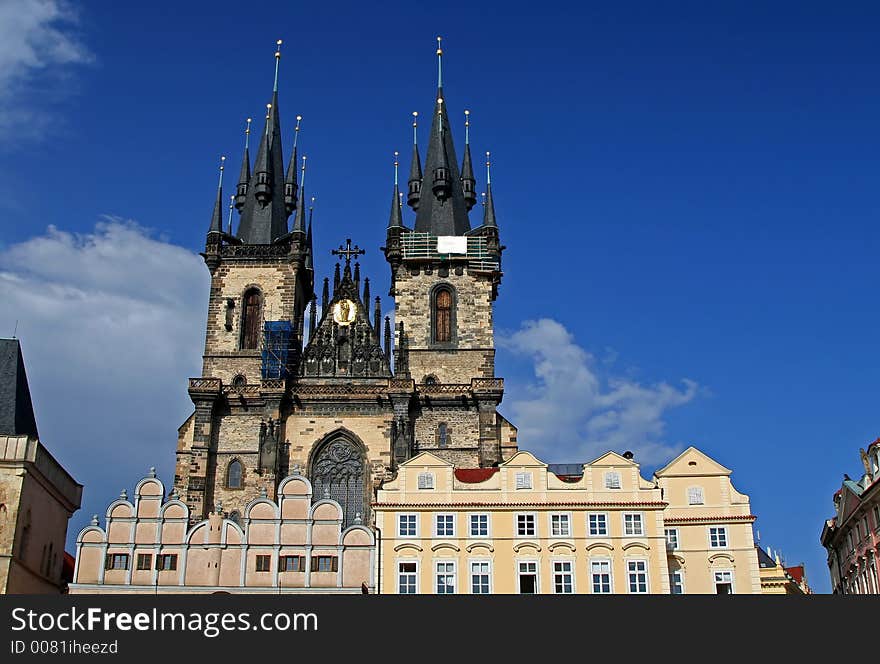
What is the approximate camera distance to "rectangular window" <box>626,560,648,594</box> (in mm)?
35062

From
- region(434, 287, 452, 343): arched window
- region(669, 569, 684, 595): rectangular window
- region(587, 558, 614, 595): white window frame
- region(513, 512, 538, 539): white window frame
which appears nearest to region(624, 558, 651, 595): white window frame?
region(587, 558, 614, 595): white window frame

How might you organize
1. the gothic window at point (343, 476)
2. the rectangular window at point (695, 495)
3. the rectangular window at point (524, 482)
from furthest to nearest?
the gothic window at point (343, 476)
the rectangular window at point (695, 495)
the rectangular window at point (524, 482)

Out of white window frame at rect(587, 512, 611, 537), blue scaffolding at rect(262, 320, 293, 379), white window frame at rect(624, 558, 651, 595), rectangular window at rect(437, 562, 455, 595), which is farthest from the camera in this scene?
blue scaffolding at rect(262, 320, 293, 379)

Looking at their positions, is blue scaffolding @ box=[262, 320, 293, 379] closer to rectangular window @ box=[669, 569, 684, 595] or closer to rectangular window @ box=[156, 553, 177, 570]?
rectangular window @ box=[156, 553, 177, 570]

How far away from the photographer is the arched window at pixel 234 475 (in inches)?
1927

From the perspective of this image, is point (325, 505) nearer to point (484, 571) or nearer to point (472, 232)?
point (484, 571)

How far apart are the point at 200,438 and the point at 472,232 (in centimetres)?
1823

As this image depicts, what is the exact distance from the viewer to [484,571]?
3559 centimetres

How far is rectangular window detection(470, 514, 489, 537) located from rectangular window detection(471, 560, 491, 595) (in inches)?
37.5

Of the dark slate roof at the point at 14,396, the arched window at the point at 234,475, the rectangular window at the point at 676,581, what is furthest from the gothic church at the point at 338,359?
the rectangular window at the point at 676,581

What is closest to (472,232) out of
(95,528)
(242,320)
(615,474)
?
(242,320)

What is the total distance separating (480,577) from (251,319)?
23.9 meters

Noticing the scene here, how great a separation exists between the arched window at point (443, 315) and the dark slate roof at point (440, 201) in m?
4.04

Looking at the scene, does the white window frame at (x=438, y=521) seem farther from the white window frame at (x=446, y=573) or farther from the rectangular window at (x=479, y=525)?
the white window frame at (x=446, y=573)
